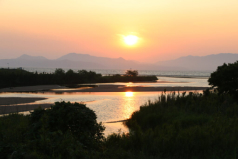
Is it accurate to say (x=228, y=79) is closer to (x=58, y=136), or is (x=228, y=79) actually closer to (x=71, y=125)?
(x=71, y=125)

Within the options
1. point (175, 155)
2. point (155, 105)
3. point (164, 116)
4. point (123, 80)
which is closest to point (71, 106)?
point (175, 155)

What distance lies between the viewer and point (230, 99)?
19109 mm

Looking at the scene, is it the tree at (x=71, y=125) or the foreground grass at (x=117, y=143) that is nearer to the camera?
the foreground grass at (x=117, y=143)

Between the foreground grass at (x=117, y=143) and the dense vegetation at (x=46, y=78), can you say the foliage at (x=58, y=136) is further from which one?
the dense vegetation at (x=46, y=78)

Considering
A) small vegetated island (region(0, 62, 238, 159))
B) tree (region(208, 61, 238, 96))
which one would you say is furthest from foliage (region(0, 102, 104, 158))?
tree (region(208, 61, 238, 96))

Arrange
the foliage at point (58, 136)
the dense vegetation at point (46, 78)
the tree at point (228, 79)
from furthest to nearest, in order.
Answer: the dense vegetation at point (46, 78) < the tree at point (228, 79) < the foliage at point (58, 136)

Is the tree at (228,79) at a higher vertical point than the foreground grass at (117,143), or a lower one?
higher

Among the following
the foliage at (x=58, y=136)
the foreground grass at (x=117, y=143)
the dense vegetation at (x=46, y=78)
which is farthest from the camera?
the dense vegetation at (x=46, y=78)

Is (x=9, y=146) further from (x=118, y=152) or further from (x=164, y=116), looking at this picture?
(x=164, y=116)

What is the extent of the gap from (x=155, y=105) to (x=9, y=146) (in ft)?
42.8

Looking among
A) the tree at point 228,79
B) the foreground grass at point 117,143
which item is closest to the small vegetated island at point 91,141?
the foreground grass at point 117,143

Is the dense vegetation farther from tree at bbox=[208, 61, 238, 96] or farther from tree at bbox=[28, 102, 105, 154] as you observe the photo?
tree at bbox=[28, 102, 105, 154]

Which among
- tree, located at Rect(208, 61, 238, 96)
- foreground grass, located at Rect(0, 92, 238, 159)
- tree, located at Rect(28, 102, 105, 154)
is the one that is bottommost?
foreground grass, located at Rect(0, 92, 238, 159)

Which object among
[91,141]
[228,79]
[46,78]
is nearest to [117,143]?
[91,141]
